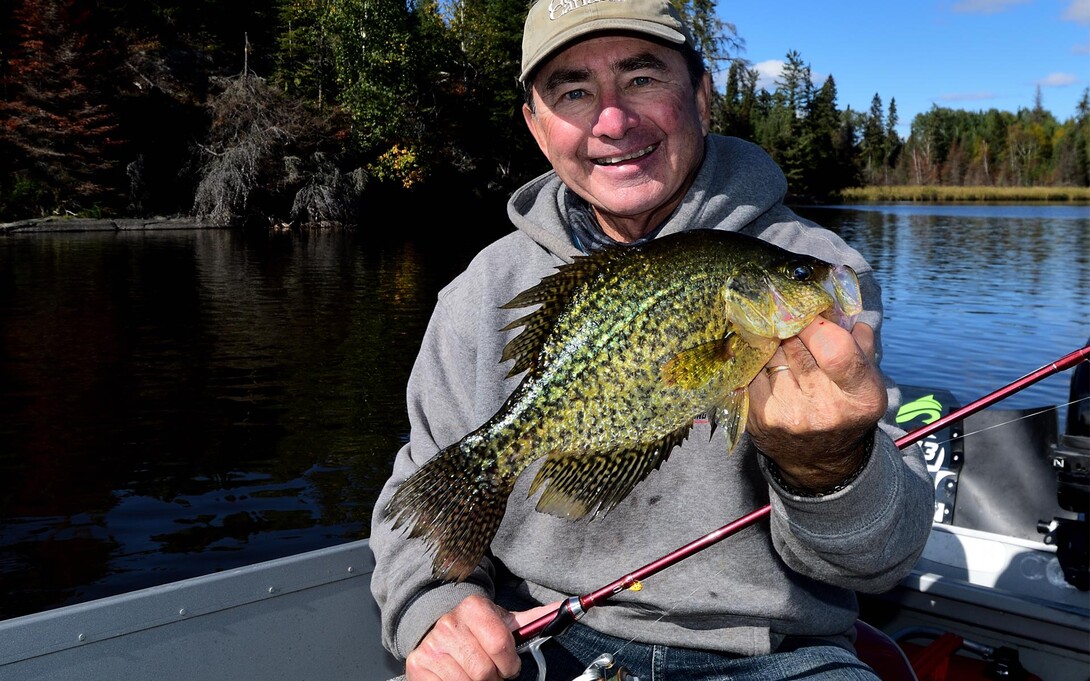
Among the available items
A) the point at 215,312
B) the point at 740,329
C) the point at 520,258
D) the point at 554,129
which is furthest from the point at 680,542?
the point at 215,312

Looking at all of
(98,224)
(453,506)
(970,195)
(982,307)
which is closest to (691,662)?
(453,506)

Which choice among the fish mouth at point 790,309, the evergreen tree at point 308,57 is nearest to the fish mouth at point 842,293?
the fish mouth at point 790,309

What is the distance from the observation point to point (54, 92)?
34.2 m

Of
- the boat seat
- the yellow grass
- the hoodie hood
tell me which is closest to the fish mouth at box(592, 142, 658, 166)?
the hoodie hood

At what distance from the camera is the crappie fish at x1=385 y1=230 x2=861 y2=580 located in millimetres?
1949

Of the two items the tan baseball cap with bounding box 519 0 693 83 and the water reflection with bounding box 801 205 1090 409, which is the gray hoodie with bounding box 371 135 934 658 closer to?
the tan baseball cap with bounding box 519 0 693 83

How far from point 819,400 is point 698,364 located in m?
0.27

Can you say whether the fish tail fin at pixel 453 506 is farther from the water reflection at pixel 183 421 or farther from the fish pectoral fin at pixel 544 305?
the water reflection at pixel 183 421

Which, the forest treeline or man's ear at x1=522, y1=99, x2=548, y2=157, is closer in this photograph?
man's ear at x1=522, y1=99, x2=548, y2=157

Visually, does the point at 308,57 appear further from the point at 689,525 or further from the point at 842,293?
the point at 842,293

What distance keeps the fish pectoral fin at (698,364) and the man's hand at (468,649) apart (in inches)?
35.6

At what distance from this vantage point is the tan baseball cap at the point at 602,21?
2625mm

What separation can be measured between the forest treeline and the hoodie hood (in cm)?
3461

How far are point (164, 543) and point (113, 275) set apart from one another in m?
16.9
